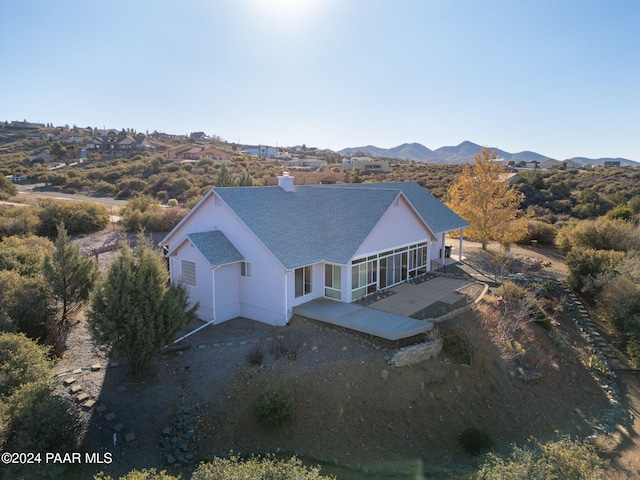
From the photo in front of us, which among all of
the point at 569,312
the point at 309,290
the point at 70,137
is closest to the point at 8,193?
the point at 309,290

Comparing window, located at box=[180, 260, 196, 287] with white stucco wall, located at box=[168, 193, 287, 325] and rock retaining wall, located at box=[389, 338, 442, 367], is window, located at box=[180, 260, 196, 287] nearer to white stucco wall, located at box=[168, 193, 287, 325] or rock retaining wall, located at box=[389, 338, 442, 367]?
white stucco wall, located at box=[168, 193, 287, 325]

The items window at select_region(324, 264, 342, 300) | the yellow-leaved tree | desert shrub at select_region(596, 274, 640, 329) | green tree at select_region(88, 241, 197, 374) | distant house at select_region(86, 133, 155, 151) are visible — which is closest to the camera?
green tree at select_region(88, 241, 197, 374)

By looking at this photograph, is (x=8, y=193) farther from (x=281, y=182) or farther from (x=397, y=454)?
(x=397, y=454)

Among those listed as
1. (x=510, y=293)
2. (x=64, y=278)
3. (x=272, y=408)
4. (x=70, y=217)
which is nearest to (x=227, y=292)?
(x=64, y=278)

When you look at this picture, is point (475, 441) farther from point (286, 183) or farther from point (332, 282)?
point (286, 183)

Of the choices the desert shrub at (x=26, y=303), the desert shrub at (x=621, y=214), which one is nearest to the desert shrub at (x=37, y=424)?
the desert shrub at (x=26, y=303)

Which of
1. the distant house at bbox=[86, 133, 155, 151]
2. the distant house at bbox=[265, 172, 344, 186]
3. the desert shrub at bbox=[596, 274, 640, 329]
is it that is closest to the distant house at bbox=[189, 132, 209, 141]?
the distant house at bbox=[86, 133, 155, 151]
